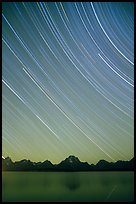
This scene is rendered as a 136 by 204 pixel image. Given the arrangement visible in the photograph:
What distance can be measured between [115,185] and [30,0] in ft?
5.71

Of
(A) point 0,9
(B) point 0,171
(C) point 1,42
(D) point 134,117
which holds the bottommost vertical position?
(B) point 0,171

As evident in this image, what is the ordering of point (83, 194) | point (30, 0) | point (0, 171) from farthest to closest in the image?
point (83, 194), point (30, 0), point (0, 171)

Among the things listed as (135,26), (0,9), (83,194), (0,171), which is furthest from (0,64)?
(83,194)

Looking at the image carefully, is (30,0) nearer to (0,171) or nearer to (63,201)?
(0,171)

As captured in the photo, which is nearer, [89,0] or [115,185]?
[89,0]

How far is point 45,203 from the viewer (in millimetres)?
2838

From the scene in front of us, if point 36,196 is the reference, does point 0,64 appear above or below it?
above

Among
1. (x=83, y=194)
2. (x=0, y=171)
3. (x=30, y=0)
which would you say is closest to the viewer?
(x=0, y=171)

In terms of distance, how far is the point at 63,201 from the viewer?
2.84m

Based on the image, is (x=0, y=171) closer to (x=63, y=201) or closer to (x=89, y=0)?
(x=63, y=201)

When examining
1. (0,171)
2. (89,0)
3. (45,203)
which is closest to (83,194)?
(45,203)

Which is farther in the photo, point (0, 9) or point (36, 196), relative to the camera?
point (36, 196)

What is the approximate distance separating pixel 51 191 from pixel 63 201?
50 centimetres

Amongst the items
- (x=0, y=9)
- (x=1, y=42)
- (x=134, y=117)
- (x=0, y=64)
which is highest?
(x=0, y=9)
